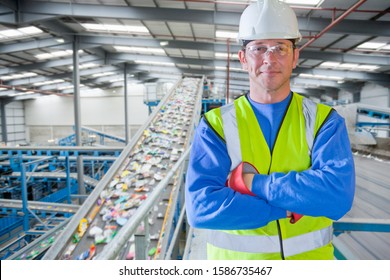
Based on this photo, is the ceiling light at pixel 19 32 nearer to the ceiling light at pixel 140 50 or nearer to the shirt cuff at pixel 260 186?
the ceiling light at pixel 140 50

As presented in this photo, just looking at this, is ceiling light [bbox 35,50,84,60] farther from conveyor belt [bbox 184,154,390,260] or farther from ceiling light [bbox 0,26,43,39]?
conveyor belt [bbox 184,154,390,260]

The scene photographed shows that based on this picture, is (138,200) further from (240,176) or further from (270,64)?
(270,64)

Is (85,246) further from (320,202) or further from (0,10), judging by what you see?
(0,10)

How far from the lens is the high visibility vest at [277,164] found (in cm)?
121

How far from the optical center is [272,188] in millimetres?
1133

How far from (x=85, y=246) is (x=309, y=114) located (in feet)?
9.55

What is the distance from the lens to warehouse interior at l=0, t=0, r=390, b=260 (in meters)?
3.01

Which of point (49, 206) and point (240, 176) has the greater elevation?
point (240, 176)

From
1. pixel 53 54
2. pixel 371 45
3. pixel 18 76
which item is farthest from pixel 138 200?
pixel 18 76

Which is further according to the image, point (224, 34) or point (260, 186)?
point (224, 34)

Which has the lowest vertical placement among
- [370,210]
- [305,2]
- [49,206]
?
[49,206]

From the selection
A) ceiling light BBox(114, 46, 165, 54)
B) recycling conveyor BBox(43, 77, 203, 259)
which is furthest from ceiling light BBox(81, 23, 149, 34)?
recycling conveyor BBox(43, 77, 203, 259)

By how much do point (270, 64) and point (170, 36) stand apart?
10587 millimetres

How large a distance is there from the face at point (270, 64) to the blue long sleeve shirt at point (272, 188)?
0.22 metres
